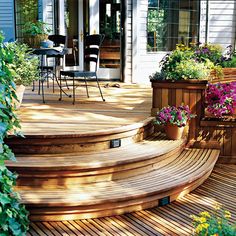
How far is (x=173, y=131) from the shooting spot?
4574 mm

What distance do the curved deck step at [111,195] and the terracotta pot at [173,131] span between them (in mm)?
565

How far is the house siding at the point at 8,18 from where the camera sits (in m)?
8.38

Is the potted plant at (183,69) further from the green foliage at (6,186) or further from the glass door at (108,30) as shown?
the glass door at (108,30)

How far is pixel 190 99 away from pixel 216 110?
1.13 feet

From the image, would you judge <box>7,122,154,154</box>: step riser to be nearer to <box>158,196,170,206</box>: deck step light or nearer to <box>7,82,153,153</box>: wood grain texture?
<box>7,82,153,153</box>: wood grain texture

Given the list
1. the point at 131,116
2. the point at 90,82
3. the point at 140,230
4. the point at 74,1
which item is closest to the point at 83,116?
the point at 131,116

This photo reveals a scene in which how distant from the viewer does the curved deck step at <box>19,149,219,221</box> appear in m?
3.30

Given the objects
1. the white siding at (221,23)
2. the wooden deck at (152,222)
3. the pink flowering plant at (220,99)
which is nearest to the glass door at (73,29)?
the white siding at (221,23)

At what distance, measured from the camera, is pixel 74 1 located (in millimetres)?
8547

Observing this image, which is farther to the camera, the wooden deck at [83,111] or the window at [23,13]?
the window at [23,13]

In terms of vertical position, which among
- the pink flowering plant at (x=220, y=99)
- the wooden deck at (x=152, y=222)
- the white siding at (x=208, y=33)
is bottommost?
the wooden deck at (x=152, y=222)

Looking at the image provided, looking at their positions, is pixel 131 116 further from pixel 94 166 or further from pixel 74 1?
pixel 74 1

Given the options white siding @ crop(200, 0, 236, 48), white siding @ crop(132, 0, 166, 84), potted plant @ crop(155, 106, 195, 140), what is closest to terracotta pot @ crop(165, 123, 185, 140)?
potted plant @ crop(155, 106, 195, 140)

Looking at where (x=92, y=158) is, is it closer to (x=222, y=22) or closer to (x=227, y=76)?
(x=227, y=76)
